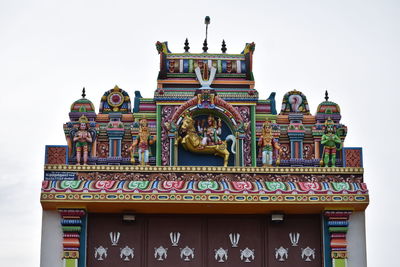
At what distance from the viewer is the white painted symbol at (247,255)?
2905 centimetres

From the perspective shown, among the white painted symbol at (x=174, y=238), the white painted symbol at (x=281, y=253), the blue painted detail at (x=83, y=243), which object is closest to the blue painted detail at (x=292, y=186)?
the white painted symbol at (x=281, y=253)

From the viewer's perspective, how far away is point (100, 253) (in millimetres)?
28906

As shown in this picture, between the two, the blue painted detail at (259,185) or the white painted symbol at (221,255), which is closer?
the blue painted detail at (259,185)

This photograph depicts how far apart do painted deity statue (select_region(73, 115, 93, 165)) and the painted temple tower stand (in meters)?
0.03

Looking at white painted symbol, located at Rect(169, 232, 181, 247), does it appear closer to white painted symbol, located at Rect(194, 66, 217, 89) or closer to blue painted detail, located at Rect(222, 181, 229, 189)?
blue painted detail, located at Rect(222, 181, 229, 189)

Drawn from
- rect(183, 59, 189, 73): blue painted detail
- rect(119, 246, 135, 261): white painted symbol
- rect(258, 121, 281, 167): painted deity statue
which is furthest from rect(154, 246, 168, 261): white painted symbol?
rect(183, 59, 189, 73): blue painted detail

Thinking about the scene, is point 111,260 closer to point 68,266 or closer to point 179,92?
point 68,266

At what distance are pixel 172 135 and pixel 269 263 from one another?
4.22 metres

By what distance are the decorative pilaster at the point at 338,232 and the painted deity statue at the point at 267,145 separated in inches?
84.6

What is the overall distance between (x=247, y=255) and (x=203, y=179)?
2256 millimetres

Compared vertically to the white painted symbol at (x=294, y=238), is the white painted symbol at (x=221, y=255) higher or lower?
lower

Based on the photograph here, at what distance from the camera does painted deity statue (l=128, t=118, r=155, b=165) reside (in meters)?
29.6

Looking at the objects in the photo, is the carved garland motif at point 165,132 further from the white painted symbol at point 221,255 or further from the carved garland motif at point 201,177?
the white painted symbol at point 221,255

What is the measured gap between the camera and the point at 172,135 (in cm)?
3009
